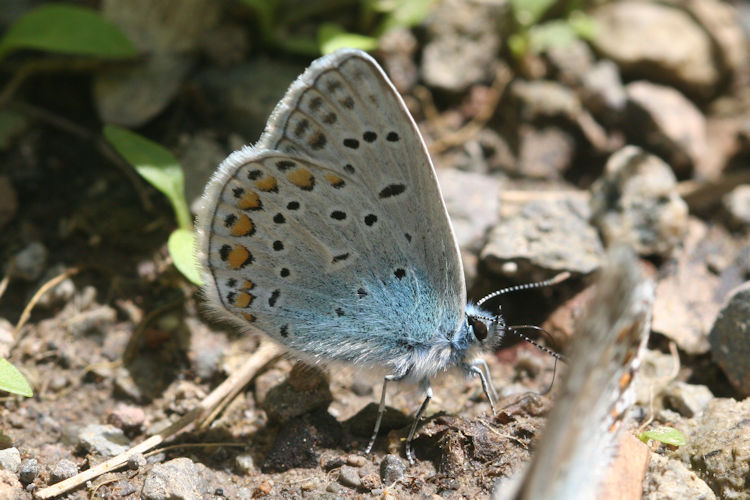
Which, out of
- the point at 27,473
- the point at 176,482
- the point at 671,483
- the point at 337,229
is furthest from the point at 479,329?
the point at 27,473

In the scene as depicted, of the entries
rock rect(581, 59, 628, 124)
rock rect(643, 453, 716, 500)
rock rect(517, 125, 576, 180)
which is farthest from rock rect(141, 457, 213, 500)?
rock rect(581, 59, 628, 124)

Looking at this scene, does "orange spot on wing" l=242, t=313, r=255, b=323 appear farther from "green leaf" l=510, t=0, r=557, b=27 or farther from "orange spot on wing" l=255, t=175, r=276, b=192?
"green leaf" l=510, t=0, r=557, b=27

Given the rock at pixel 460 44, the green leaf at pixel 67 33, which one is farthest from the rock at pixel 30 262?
the rock at pixel 460 44

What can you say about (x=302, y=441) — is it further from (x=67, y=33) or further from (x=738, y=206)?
(x=738, y=206)

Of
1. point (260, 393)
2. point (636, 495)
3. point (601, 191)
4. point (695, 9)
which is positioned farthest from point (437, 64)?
point (636, 495)

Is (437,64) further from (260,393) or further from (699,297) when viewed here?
(260,393)

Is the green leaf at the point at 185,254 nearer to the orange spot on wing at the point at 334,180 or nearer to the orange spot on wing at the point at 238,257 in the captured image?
the orange spot on wing at the point at 238,257

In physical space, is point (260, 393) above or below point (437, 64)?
below
